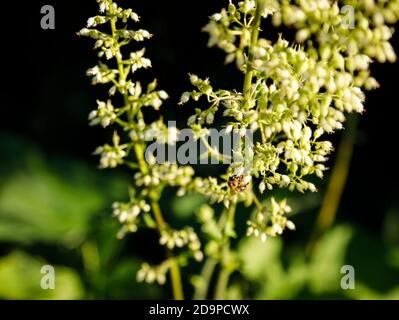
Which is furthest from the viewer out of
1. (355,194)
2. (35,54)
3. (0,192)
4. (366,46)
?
(35,54)

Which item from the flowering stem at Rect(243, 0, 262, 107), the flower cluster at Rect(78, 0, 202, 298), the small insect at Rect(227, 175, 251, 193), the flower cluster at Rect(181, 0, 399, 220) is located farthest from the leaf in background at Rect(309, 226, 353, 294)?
the flowering stem at Rect(243, 0, 262, 107)

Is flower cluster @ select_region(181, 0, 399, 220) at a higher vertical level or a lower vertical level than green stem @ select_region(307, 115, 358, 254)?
lower

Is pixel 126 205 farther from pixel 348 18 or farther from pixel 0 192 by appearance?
pixel 0 192

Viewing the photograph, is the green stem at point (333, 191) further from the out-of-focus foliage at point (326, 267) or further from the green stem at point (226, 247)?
the green stem at point (226, 247)

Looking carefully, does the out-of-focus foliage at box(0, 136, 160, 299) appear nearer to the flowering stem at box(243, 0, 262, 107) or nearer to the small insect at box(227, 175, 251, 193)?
the small insect at box(227, 175, 251, 193)

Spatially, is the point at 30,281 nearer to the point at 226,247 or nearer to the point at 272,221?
the point at 226,247

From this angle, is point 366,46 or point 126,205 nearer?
point 366,46

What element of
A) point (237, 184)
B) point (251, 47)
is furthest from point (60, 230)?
point (251, 47)

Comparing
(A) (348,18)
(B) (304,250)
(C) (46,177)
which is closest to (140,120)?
(A) (348,18)
